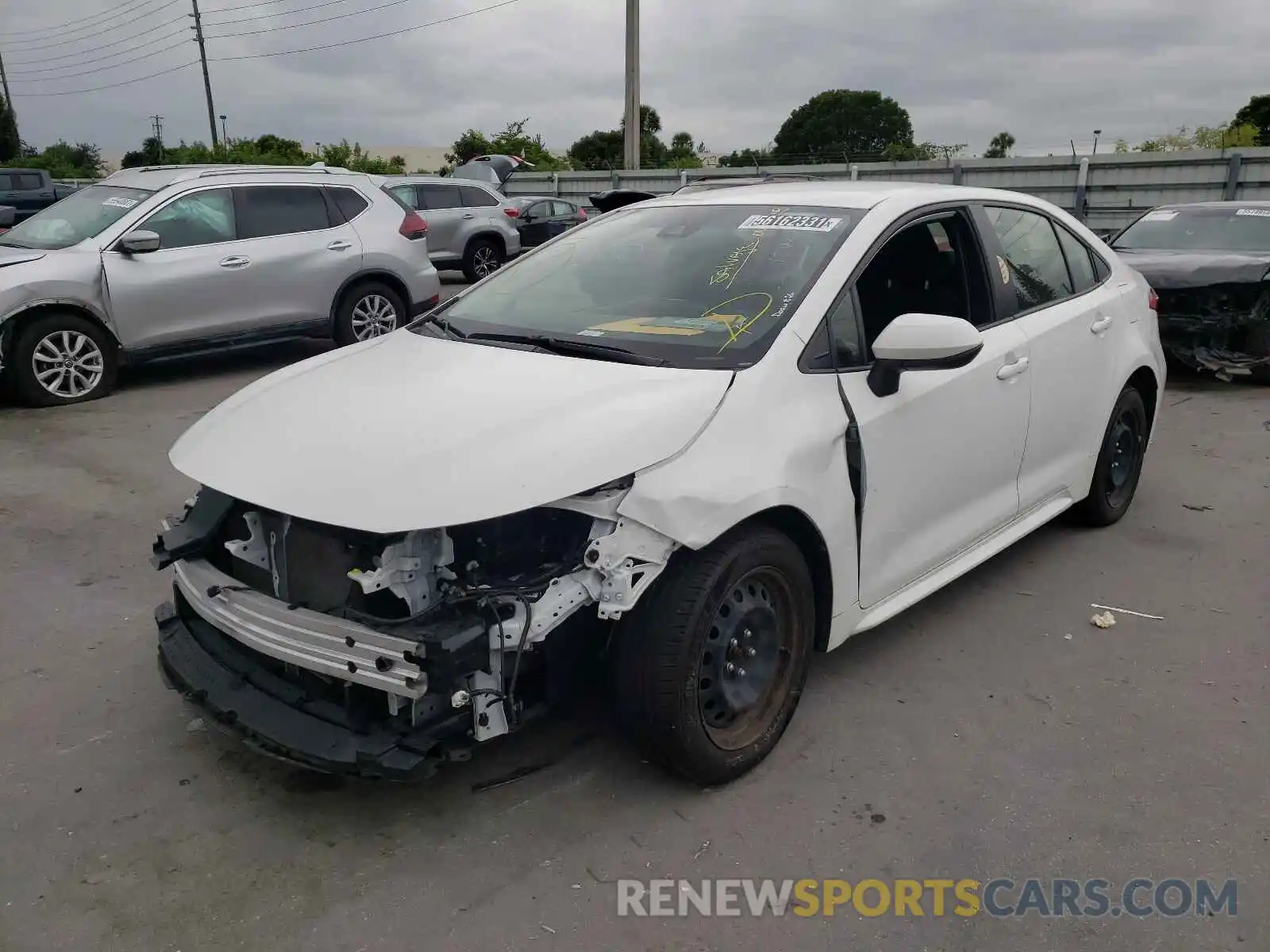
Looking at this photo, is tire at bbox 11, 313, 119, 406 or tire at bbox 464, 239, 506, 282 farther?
tire at bbox 464, 239, 506, 282

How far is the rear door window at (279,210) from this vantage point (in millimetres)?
8500

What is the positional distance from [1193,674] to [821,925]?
2040 mm

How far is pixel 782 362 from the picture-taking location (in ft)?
9.82

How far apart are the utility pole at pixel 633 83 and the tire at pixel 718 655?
21940mm

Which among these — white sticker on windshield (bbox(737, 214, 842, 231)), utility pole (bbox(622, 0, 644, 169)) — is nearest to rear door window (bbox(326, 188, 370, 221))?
white sticker on windshield (bbox(737, 214, 842, 231))

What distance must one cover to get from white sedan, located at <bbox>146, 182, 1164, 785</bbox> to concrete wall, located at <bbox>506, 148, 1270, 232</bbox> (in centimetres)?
1338

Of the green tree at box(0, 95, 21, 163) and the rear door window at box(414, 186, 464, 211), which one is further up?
the green tree at box(0, 95, 21, 163)

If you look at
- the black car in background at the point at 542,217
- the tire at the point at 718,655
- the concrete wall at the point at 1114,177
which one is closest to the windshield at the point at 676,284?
the tire at the point at 718,655

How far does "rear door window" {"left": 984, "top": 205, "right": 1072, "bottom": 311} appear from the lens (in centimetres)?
405

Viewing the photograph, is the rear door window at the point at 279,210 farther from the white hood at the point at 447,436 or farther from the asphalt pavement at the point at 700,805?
the white hood at the point at 447,436

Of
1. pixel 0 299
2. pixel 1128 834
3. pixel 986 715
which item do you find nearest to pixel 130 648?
pixel 986 715

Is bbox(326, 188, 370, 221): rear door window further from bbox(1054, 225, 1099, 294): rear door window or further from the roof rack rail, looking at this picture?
bbox(1054, 225, 1099, 294): rear door window

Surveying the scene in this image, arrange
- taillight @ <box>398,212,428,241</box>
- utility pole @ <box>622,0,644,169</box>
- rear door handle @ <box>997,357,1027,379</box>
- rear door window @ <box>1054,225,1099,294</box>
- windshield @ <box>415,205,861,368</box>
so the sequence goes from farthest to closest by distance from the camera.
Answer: utility pole @ <box>622,0,644,169</box>
taillight @ <box>398,212,428,241</box>
rear door window @ <box>1054,225,1099,294</box>
rear door handle @ <box>997,357,1027,379</box>
windshield @ <box>415,205,861,368</box>

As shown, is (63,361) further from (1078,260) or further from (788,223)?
(1078,260)
